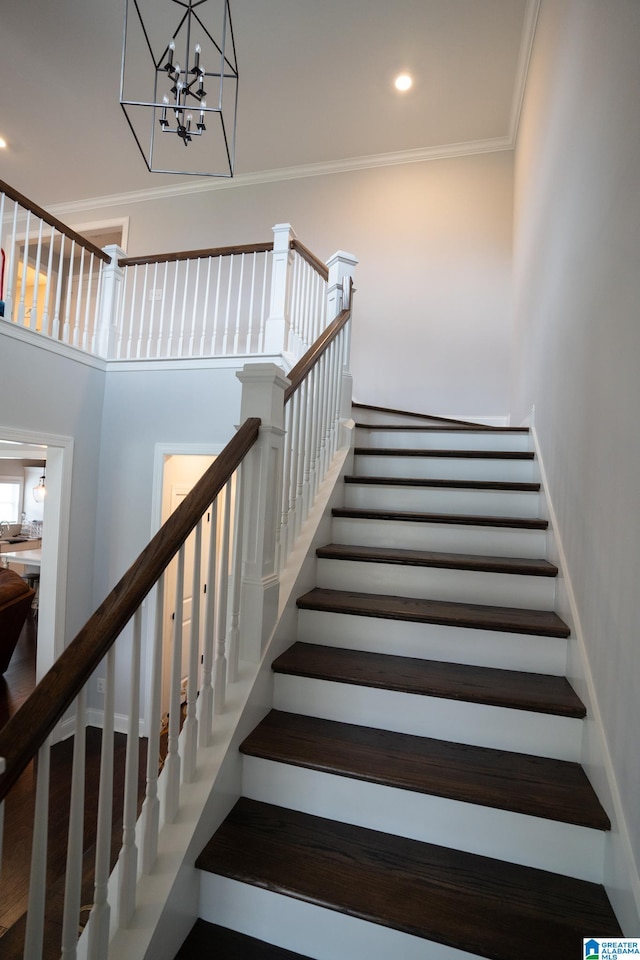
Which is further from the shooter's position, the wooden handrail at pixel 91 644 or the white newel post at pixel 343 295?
the white newel post at pixel 343 295

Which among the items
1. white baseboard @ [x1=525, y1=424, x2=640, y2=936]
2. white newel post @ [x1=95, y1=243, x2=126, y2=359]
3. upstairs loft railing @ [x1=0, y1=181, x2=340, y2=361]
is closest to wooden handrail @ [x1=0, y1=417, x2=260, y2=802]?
white baseboard @ [x1=525, y1=424, x2=640, y2=936]

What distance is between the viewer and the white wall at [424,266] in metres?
4.47

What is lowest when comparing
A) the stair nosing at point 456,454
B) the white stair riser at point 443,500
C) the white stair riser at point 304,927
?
the white stair riser at point 304,927

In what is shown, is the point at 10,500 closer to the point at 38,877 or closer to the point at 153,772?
the point at 153,772

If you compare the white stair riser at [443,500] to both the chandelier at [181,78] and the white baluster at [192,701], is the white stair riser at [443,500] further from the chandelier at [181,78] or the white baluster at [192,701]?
the chandelier at [181,78]

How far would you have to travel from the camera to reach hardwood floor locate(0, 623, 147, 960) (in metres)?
1.32

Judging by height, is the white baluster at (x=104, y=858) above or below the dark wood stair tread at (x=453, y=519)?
below

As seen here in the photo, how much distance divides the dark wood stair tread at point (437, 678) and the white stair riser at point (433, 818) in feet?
0.94

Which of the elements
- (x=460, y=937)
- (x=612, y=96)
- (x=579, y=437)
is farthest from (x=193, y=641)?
(x=612, y=96)

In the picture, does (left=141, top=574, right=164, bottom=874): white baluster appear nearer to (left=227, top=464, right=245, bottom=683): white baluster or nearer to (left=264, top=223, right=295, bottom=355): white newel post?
(left=227, top=464, right=245, bottom=683): white baluster

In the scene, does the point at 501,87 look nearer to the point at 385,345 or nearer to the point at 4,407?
the point at 385,345

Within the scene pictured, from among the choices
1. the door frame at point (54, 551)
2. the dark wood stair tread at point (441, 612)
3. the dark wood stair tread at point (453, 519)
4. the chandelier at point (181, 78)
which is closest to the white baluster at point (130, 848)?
the dark wood stair tread at point (441, 612)

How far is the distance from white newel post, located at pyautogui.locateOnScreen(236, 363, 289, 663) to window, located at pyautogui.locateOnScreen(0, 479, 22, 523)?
9.80m

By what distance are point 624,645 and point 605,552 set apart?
0.28m
